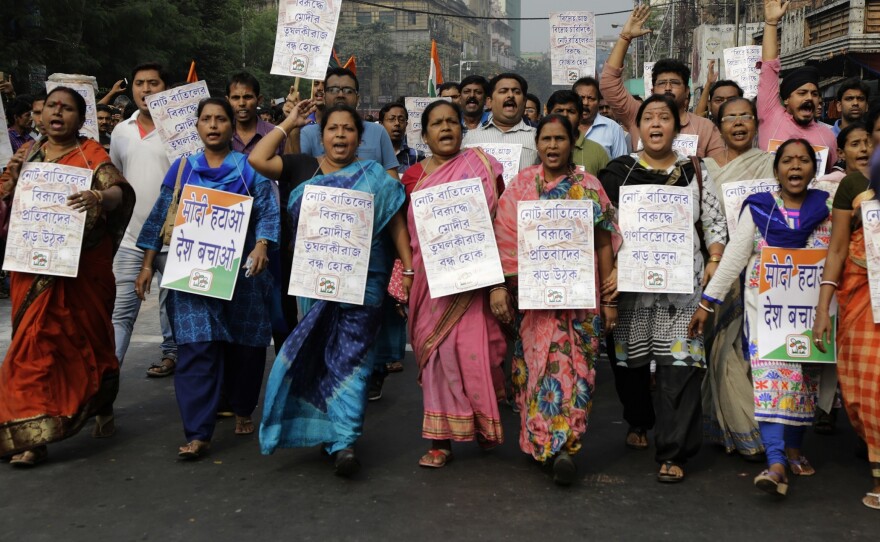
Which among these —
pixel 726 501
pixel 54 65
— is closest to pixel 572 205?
pixel 726 501

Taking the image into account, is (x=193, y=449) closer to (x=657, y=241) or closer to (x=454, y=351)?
(x=454, y=351)

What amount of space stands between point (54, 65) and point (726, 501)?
72.3 ft

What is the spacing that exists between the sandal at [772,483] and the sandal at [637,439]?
3.29 feet

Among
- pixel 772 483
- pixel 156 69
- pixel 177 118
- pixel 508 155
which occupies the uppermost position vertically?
pixel 156 69

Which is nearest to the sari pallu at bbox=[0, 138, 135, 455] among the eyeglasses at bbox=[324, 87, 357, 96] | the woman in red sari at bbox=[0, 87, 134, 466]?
the woman in red sari at bbox=[0, 87, 134, 466]

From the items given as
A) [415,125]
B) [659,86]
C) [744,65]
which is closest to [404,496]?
[659,86]

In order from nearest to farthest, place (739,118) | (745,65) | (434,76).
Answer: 1. (739,118)
2. (745,65)
3. (434,76)

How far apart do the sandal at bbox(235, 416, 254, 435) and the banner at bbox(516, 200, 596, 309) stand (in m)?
1.90

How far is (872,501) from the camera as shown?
4523 millimetres

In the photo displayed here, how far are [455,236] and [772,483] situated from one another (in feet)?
6.16

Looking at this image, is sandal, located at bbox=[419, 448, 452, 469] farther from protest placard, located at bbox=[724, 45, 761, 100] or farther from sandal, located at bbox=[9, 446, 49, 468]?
protest placard, located at bbox=[724, 45, 761, 100]

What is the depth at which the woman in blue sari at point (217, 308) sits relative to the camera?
5367 millimetres

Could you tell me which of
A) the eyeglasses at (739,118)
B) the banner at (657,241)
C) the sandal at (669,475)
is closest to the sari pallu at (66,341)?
the banner at (657,241)

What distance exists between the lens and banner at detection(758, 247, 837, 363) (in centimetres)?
488
